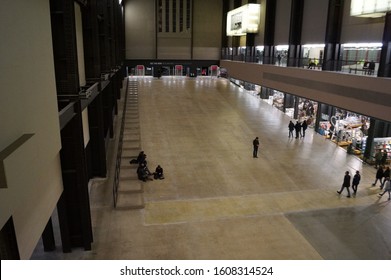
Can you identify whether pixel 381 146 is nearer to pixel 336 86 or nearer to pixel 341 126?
pixel 341 126

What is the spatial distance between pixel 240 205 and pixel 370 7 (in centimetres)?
1237

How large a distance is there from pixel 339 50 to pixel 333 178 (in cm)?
1062

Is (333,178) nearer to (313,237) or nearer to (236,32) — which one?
(313,237)

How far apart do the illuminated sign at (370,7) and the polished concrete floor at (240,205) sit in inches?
312

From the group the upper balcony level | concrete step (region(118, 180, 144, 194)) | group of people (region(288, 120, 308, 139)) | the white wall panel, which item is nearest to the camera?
the white wall panel

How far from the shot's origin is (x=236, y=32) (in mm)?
41000

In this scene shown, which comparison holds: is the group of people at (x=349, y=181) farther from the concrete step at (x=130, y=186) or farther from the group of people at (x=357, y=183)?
the concrete step at (x=130, y=186)

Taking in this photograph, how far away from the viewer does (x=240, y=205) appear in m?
13.2

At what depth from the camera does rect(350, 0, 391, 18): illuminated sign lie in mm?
15932

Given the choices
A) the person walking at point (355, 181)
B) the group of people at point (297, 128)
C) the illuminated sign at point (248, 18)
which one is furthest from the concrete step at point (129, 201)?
the illuminated sign at point (248, 18)

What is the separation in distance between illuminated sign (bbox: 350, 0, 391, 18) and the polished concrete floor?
7934mm

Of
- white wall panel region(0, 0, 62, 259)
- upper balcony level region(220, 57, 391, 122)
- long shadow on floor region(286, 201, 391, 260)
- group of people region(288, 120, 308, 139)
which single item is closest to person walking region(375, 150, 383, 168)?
upper balcony level region(220, 57, 391, 122)

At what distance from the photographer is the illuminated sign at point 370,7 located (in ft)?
52.3

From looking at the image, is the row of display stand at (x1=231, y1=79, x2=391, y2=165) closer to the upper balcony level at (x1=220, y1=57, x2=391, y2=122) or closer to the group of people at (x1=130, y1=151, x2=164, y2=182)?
the upper balcony level at (x1=220, y1=57, x2=391, y2=122)
